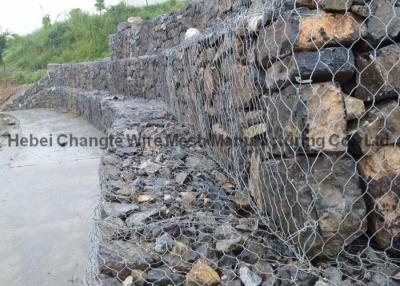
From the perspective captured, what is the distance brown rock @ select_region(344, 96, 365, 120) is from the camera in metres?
1.62

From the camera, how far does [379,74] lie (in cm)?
162

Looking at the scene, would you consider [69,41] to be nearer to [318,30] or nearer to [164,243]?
[164,243]

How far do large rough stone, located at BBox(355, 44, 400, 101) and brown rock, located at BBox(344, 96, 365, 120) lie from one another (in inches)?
1.3

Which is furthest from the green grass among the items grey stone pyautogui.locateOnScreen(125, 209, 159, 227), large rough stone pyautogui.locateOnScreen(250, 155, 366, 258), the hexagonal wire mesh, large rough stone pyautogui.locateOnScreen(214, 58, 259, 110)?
large rough stone pyautogui.locateOnScreen(250, 155, 366, 258)

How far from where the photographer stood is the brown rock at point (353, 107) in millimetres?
1622

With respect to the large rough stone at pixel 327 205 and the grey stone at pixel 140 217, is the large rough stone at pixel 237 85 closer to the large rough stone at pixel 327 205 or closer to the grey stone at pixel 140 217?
the large rough stone at pixel 327 205

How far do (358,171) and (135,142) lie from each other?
238cm

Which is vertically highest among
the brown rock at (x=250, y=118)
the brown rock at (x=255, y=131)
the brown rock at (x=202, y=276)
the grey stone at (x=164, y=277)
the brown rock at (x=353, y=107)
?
the brown rock at (x=353, y=107)

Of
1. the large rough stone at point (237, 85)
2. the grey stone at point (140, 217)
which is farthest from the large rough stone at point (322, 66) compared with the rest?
the grey stone at point (140, 217)

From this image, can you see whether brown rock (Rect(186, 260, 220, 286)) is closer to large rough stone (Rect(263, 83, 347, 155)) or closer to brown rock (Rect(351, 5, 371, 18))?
large rough stone (Rect(263, 83, 347, 155))

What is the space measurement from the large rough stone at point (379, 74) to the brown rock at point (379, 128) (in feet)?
0.16

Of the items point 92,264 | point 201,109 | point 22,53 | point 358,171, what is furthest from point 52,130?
point 22,53

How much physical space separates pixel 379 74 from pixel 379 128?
208mm

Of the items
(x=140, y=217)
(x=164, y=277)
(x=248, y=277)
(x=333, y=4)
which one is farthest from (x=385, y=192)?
(x=140, y=217)
